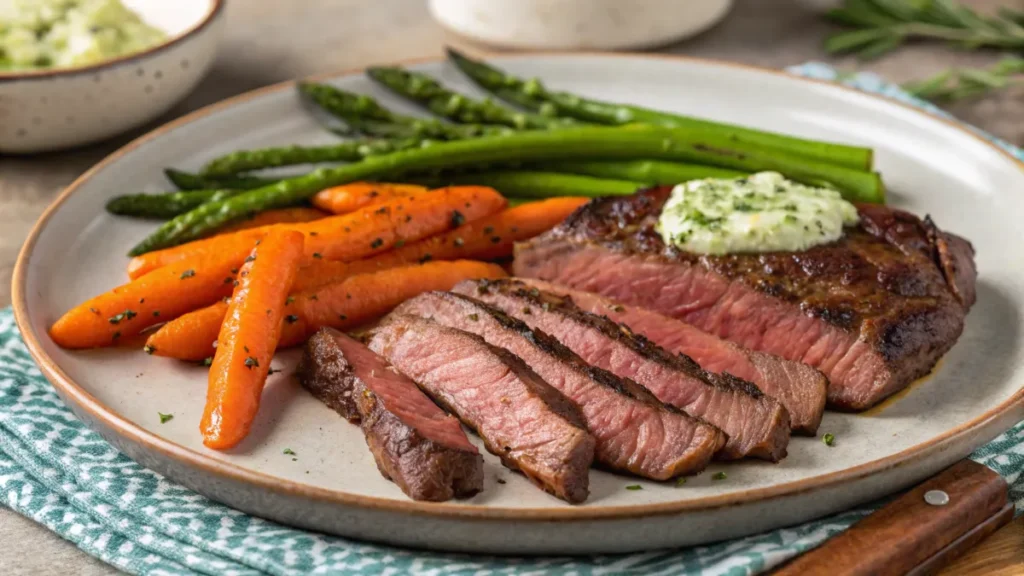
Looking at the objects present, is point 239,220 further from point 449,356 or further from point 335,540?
point 335,540

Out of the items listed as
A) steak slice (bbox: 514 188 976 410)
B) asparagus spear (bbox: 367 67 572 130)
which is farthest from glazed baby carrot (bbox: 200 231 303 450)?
asparagus spear (bbox: 367 67 572 130)

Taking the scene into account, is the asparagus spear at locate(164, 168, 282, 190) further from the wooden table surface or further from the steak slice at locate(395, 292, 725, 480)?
the steak slice at locate(395, 292, 725, 480)

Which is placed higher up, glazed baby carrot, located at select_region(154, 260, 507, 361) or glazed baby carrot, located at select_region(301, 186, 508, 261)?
glazed baby carrot, located at select_region(301, 186, 508, 261)

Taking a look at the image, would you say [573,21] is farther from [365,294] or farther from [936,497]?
[936,497]

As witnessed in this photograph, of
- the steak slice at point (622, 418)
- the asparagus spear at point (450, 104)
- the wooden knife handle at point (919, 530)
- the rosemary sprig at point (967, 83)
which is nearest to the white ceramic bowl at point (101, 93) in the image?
the asparagus spear at point (450, 104)

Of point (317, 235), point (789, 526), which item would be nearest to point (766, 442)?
point (789, 526)

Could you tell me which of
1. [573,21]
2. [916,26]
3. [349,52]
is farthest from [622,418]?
[916,26]
